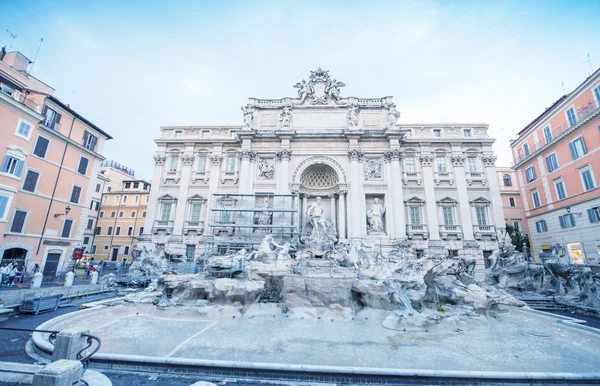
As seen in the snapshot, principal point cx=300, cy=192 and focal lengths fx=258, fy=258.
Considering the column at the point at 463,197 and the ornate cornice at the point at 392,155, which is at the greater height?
the ornate cornice at the point at 392,155

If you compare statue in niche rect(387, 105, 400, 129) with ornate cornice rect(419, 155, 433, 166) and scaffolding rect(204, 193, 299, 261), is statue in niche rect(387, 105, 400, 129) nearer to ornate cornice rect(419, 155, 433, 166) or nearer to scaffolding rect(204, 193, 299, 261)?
ornate cornice rect(419, 155, 433, 166)

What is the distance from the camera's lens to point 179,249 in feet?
70.9

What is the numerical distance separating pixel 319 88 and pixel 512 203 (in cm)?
2717

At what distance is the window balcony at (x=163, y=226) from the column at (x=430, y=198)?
22.0 metres

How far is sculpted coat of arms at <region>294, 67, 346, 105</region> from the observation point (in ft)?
78.3

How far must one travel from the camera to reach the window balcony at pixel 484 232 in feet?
69.4

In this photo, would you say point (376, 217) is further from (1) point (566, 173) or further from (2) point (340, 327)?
(1) point (566, 173)

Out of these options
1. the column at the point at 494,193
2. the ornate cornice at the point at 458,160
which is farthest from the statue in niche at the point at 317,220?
the column at the point at 494,193

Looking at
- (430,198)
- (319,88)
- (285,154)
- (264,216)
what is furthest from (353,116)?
(264,216)

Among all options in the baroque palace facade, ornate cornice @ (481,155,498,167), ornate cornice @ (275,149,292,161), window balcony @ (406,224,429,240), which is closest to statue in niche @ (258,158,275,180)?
the baroque palace facade

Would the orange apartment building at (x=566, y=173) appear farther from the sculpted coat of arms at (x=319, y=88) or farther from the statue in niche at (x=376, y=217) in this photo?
the sculpted coat of arms at (x=319, y=88)

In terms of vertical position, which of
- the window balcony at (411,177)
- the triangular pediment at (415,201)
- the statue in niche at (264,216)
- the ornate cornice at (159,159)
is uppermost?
the ornate cornice at (159,159)

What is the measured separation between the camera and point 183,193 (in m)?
23.1

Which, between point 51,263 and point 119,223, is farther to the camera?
point 119,223
